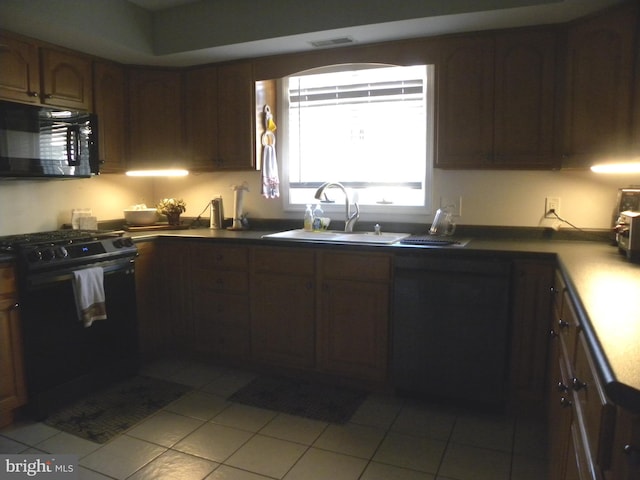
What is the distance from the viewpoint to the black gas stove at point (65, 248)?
239cm

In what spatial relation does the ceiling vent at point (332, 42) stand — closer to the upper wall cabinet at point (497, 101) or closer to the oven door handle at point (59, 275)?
the upper wall cabinet at point (497, 101)

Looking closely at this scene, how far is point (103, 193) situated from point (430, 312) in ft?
8.37

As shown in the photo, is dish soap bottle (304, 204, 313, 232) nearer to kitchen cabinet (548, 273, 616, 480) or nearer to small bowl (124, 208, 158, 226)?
A: small bowl (124, 208, 158, 226)

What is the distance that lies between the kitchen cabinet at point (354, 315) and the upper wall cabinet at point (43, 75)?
75.2 inches

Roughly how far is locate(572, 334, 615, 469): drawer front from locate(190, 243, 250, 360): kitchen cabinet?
2.11 meters

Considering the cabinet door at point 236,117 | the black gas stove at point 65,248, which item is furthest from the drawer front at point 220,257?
the cabinet door at point 236,117

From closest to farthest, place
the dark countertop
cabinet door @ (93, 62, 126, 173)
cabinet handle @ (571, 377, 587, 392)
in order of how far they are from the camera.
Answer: the dark countertop, cabinet handle @ (571, 377, 587, 392), cabinet door @ (93, 62, 126, 173)

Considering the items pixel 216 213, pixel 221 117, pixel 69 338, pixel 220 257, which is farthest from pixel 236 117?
pixel 69 338

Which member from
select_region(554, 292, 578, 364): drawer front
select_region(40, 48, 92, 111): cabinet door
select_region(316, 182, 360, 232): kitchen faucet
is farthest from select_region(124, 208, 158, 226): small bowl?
select_region(554, 292, 578, 364): drawer front

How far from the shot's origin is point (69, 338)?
2582 mm

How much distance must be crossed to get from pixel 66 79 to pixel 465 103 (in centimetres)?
245

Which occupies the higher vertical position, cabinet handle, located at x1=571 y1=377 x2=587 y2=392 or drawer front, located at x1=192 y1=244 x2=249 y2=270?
drawer front, located at x1=192 y1=244 x2=249 y2=270

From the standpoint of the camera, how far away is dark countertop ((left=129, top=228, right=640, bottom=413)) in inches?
33.0

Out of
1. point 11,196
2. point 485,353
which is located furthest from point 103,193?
point 485,353
